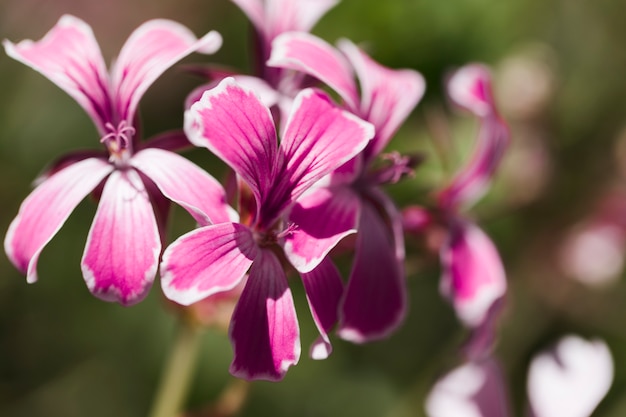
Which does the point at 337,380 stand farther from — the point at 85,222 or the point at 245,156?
the point at 245,156

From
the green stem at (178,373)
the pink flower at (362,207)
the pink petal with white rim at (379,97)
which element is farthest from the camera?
the green stem at (178,373)

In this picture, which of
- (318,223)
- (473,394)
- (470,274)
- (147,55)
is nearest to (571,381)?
(473,394)

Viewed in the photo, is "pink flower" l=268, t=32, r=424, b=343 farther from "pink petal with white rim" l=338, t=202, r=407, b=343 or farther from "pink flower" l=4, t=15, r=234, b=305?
"pink flower" l=4, t=15, r=234, b=305

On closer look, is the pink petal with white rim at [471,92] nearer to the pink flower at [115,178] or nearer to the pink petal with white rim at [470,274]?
the pink petal with white rim at [470,274]

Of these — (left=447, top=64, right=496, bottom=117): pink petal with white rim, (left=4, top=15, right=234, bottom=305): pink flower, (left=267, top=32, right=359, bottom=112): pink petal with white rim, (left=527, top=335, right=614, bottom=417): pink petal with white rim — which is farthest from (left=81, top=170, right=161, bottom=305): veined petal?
(left=527, top=335, right=614, bottom=417): pink petal with white rim

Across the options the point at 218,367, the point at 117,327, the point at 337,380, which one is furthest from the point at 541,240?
the point at 117,327

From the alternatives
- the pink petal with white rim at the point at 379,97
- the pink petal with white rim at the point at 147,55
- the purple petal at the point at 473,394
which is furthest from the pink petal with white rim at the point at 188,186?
the purple petal at the point at 473,394
